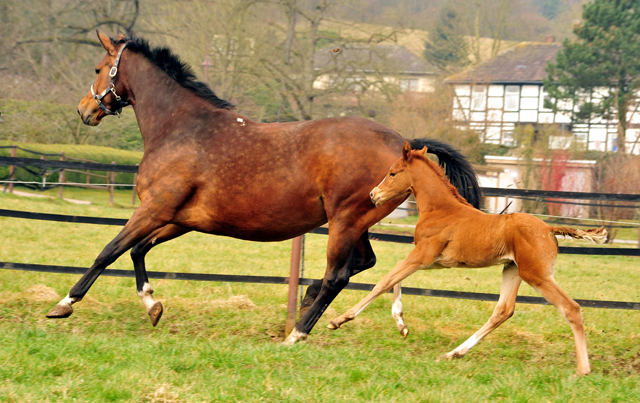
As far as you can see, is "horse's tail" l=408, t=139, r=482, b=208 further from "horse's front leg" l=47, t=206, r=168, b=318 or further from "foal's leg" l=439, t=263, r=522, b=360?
"horse's front leg" l=47, t=206, r=168, b=318

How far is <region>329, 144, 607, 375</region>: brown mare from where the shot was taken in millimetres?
4141

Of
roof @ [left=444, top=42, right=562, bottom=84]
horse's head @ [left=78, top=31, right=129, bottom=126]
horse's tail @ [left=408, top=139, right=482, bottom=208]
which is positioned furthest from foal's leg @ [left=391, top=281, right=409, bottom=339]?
roof @ [left=444, top=42, right=562, bottom=84]

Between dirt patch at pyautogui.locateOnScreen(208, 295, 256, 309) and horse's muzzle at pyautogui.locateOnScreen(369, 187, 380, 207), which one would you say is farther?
dirt patch at pyautogui.locateOnScreen(208, 295, 256, 309)

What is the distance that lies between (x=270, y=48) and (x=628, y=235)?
44.8ft

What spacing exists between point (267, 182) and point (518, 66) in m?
40.2

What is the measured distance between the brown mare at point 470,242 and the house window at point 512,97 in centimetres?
3854

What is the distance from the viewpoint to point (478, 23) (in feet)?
127

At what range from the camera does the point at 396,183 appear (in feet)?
14.7

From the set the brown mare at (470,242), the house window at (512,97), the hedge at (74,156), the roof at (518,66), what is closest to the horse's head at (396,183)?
the brown mare at (470,242)

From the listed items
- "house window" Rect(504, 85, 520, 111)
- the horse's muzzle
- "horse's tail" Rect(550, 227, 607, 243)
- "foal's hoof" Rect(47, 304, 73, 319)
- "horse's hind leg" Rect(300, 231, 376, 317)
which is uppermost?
"house window" Rect(504, 85, 520, 111)

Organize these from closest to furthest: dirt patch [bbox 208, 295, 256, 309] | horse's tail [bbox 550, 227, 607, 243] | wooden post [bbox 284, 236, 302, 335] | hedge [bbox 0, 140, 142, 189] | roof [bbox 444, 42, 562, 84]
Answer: horse's tail [bbox 550, 227, 607, 243] < wooden post [bbox 284, 236, 302, 335] < dirt patch [bbox 208, 295, 256, 309] < hedge [bbox 0, 140, 142, 189] < roof [bbox 444, 42, 562, 84]

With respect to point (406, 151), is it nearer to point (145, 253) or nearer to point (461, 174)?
point (461, 174)

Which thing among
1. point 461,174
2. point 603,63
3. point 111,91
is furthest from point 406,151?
point 603,63

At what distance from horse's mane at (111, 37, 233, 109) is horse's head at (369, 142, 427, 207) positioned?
1.54 m
